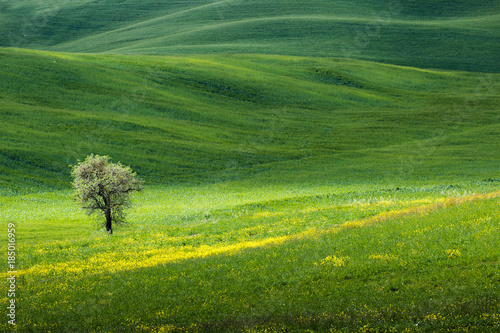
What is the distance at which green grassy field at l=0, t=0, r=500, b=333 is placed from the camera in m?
16.4

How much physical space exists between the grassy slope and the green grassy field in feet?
1.53

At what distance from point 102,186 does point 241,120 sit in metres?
58.4

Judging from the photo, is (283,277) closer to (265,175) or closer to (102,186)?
(102,186)

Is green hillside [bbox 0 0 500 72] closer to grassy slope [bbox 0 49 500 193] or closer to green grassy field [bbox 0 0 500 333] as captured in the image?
green grassy field [bbox 0 0 500 333]

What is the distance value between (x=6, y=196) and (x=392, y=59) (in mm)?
129944

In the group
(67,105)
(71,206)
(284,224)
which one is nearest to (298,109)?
(67,105)

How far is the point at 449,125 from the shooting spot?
9238 centimetres

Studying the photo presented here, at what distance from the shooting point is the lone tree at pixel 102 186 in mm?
35469

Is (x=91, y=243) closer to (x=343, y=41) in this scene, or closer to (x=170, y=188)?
(x=170, y=188)

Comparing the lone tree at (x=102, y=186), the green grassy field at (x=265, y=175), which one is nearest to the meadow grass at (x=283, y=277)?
the green grassy field at (x=265, y=175)

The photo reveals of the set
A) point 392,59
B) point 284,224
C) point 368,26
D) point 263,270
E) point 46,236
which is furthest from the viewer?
point 368,26

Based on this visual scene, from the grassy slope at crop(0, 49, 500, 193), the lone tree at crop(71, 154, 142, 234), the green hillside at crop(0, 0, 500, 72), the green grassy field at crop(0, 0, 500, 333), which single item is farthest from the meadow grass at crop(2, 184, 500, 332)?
the green hillside at crop(0, 0, 500, 72)

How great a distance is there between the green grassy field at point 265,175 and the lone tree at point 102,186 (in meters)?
2.59

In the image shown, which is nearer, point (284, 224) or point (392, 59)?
point (284, 224)
